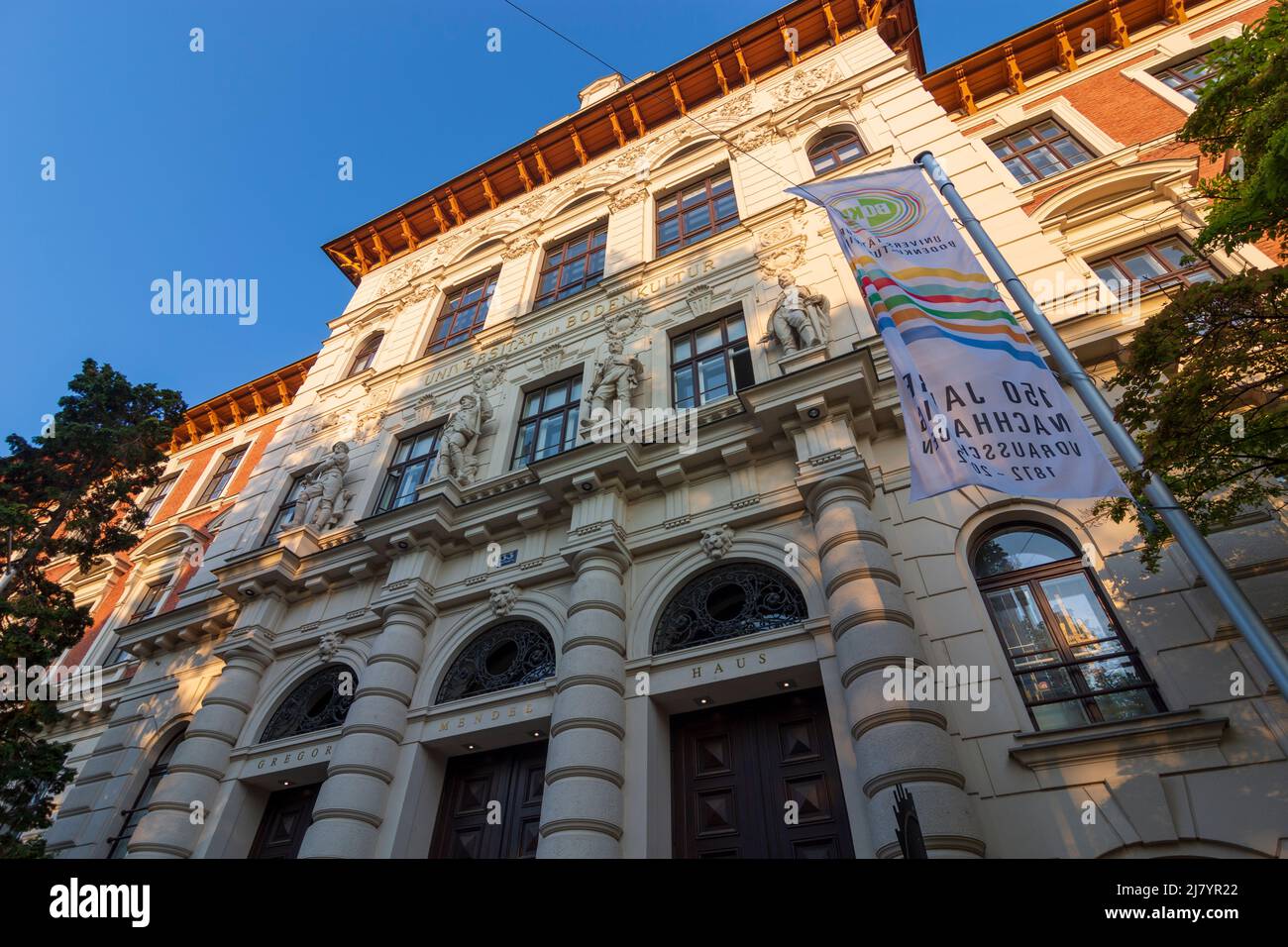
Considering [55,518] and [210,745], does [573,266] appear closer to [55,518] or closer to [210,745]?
[55,518]

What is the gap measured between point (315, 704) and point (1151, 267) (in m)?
18.8

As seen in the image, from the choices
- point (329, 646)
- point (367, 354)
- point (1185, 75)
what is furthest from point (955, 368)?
point (367, 354)

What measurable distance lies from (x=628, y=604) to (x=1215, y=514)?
7.87m

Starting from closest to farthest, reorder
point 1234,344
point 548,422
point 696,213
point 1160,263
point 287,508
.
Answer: point 1234,344 → point 1160,263 → point 548,422 → point 287,508 → point 696,213

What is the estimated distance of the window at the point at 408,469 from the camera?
16969 millimetres

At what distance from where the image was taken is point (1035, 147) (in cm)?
1784

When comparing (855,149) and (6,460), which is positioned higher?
(855,149)

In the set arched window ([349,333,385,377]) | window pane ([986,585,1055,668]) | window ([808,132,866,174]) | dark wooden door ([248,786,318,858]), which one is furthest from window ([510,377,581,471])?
arched window ([349,333,385,377])

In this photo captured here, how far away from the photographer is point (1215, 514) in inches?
265

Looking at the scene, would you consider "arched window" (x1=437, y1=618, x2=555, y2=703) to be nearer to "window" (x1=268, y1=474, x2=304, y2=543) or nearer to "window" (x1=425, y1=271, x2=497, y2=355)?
"window" (x1=268, y1=474, x2=304, y2=543)

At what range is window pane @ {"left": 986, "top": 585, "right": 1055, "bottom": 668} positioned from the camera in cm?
849

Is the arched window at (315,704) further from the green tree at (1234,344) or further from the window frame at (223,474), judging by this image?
the window frame at (223,474)
